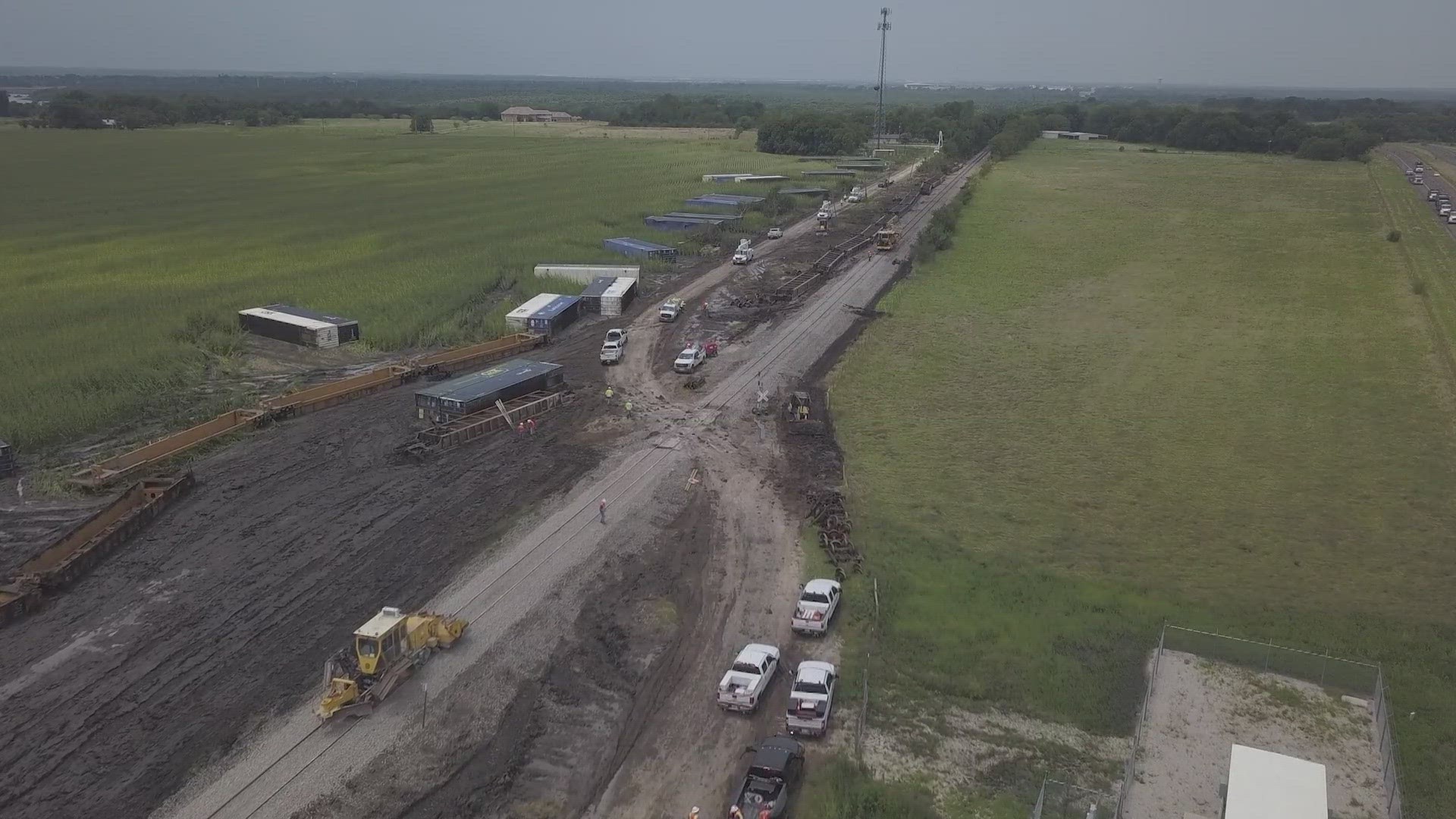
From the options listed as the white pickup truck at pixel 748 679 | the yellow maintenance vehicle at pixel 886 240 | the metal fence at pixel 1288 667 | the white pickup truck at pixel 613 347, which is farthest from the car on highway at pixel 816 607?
the yellow maintenance vehicle at pixel 886 240

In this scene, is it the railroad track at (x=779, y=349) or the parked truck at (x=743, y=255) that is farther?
the parked truck at (x=743, y=255)

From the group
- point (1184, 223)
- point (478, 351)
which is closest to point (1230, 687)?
point (478, 351)

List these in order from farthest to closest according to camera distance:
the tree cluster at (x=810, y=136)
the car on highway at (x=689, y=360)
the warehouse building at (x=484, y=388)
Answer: the tree cluster at (x=810, y=136), the car on highway at (x=689, y=360), the warehouse building at (x=484, y=388)

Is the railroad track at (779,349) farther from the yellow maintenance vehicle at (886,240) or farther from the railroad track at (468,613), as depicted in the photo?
the railroad track at (468,613)

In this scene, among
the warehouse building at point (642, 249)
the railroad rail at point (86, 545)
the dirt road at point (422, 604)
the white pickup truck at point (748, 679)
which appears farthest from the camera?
the warehouse building at point (642, 249)

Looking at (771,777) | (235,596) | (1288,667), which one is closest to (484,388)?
(235,596)

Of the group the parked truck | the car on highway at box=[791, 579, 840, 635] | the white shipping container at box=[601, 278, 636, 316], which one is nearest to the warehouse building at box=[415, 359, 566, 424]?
the white shipping container at box=[601, 278, 636, 316]
